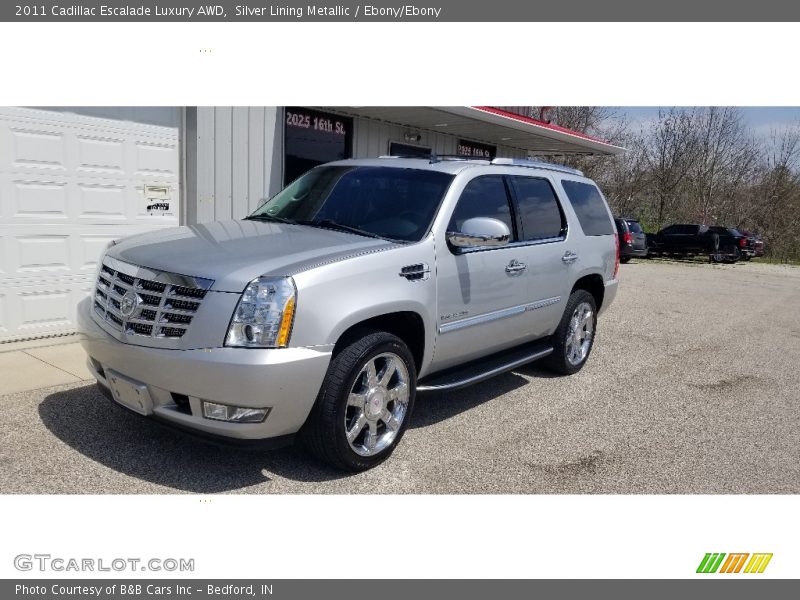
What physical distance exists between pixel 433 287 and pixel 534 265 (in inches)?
56.8

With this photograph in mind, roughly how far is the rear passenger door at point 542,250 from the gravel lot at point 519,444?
755 mm

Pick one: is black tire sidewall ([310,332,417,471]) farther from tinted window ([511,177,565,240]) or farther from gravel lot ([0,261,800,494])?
tinted window ([511,177,565,240])

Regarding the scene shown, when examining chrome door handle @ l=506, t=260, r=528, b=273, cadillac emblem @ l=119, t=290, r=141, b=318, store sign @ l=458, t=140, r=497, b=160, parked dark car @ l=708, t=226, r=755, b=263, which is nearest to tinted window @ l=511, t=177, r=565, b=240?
chrome door handle @ l=506, t=260, r=528, b=273

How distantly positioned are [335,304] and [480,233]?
48.2 inches

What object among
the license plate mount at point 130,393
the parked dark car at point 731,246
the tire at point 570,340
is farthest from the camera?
the parked dark car at point 731,246

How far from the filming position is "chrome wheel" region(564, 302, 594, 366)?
634cm

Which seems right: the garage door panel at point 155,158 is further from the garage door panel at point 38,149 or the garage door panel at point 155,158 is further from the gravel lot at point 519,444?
the gravel lot at point 519,444

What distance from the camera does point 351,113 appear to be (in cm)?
998

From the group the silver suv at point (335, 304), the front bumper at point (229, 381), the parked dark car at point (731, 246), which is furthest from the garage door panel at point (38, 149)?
the parked dark car at point (731, 246)

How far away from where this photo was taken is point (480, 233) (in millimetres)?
4305

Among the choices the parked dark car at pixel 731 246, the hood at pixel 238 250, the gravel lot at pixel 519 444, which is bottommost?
the parked dark car at pixel 731 246

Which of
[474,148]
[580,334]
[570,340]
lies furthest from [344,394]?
[474,148]

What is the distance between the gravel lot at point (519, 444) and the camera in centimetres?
383

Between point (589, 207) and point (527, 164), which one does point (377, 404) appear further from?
point (589, 207)
